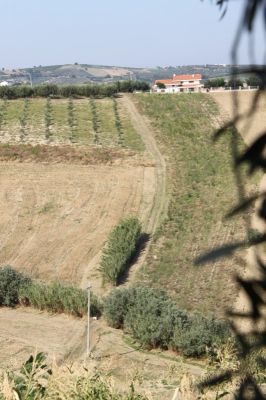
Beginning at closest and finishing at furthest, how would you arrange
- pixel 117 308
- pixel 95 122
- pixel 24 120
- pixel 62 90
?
pixel 117 308, pixel 24 120, pixel 95 122, pixel 62 90

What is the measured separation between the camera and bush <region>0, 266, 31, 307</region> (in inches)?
854

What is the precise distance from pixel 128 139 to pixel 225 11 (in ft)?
133

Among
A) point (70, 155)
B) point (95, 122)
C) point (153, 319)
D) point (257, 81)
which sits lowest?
point (95, 122)

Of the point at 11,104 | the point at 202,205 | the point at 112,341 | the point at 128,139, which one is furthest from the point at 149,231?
the point at 11,104

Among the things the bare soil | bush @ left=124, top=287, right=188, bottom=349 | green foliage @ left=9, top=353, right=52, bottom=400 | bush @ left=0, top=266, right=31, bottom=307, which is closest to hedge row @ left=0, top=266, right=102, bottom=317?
bush @ left=0, top=266, right=31, bottom=307

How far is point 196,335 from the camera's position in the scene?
16.6 meters

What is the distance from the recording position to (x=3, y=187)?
113 feet

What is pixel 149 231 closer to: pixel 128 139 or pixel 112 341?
pixel 112 341

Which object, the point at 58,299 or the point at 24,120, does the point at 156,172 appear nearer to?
the point at 24,120

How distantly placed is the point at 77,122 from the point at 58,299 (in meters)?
26.4

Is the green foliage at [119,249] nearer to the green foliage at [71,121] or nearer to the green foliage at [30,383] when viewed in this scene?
the green foliage at [71,121]

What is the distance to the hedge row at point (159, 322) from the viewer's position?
1673 centimetres

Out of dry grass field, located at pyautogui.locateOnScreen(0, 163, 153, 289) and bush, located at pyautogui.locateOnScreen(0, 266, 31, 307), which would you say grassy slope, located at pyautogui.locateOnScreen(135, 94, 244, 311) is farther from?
bush, located at pyautogui.locateOnScreen(0, 266, 31, 307)

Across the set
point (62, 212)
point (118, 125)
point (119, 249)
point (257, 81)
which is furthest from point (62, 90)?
point (257, 81)
